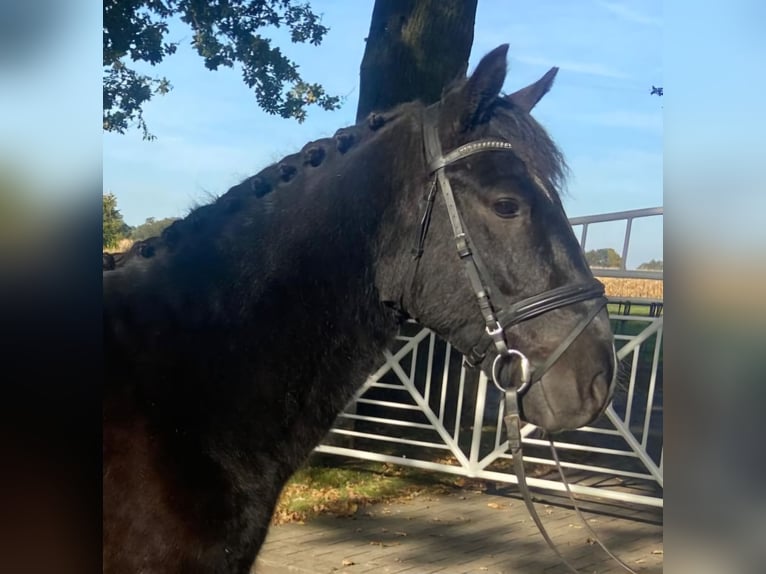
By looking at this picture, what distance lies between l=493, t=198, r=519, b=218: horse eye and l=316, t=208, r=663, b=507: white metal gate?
5.72 ft

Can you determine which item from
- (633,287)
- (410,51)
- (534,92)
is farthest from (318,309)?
(410,51)

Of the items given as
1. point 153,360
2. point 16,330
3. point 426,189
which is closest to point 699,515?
point 426,189

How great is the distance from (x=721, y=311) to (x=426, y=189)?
850 millimetres

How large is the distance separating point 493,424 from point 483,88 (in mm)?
3728

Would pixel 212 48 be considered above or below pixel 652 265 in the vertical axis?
above

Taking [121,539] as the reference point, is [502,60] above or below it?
above

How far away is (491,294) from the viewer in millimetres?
1901

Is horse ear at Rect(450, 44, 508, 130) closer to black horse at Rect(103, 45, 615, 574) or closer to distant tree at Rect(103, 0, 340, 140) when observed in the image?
black horse at Rect(103, 45, 615, 574)

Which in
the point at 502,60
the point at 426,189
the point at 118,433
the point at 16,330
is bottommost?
the point at 118,433

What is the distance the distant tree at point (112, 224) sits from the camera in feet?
10.7

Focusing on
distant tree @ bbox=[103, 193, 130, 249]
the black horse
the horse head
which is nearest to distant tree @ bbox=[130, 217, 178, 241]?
distant tree @ bbox=[103, 193, 130, 249]

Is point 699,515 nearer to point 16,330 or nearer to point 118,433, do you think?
point 118,433

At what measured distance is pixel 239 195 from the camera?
2127 mm

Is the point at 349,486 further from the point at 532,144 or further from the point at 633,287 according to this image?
the point at 532,144
